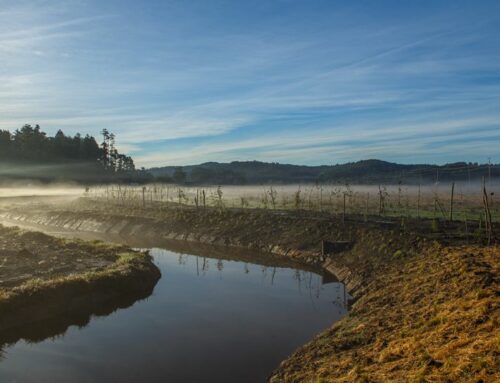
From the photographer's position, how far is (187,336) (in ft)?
A: 63.2

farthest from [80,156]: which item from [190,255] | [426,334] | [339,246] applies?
[426,334]

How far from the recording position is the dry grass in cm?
1019

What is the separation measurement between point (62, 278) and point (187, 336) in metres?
9.31

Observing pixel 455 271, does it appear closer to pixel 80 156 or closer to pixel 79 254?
pixel 79 254

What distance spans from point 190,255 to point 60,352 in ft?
73.0

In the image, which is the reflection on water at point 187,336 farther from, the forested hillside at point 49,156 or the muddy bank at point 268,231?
the forested hillside at point 49,156

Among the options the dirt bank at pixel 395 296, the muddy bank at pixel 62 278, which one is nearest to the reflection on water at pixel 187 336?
the muddy bank at pixel 62 278

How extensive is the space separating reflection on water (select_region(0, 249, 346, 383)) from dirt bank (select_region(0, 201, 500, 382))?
1.94 m

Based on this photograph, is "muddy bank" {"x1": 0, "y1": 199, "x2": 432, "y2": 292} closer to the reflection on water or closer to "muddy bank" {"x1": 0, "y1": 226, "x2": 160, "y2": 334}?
the reflection on water

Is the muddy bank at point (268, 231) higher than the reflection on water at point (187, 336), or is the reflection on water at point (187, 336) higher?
the muddy bank at point (268, 231)

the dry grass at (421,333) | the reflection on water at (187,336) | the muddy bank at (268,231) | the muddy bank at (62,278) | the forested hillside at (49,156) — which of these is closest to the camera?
the dry grass at (421,333)

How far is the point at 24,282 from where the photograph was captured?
79.8 ft

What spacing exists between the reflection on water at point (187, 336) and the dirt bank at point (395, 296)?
6.36ft

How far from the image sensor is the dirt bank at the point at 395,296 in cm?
1088
